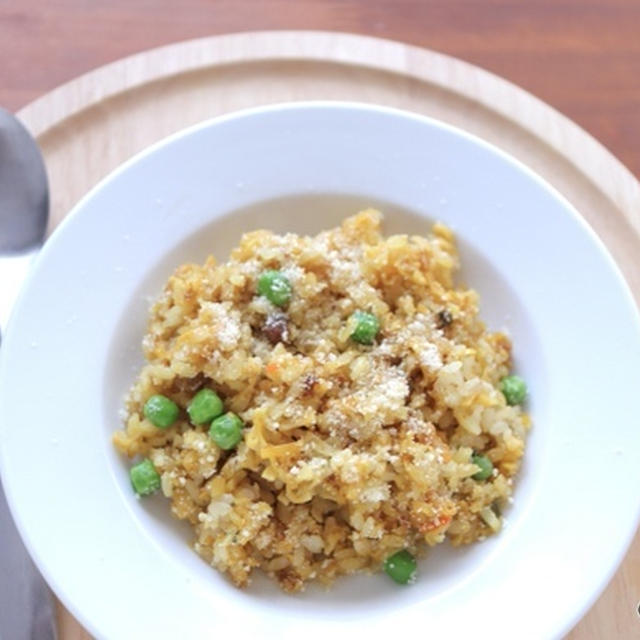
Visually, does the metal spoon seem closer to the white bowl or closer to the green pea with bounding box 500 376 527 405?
the white bowl

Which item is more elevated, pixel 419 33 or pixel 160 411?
pixel 419 33

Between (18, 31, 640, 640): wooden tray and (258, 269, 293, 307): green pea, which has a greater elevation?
(18, 31, 640, 640): wooden tray

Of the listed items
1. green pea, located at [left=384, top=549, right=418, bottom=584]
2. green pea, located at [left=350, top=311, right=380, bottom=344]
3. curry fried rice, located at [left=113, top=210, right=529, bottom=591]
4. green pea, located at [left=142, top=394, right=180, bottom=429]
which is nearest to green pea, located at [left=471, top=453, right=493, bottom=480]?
curry fried rice, located at [left=113, top=210, right=529, bottom=591]

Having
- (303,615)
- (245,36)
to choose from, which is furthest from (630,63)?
(303,615)

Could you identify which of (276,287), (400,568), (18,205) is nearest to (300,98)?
(276,287)

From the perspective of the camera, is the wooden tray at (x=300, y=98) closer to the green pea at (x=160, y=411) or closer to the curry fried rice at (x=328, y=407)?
the curry fried rice at (x=328, y=407)

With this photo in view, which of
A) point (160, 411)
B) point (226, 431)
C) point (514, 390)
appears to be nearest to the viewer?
point (226, 431)

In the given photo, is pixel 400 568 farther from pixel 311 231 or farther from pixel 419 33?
pixel 419 33
